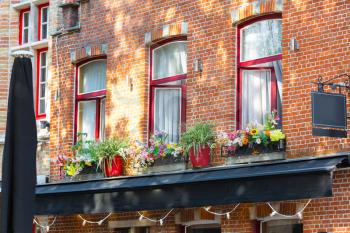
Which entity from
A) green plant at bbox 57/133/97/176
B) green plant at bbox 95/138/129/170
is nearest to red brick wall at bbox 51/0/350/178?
green plant at bbox 95/138/129/170

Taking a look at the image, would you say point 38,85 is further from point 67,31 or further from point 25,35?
point 67,31

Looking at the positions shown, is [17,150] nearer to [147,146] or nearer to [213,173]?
[213,173]

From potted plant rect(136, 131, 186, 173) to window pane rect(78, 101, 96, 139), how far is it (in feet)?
6.68

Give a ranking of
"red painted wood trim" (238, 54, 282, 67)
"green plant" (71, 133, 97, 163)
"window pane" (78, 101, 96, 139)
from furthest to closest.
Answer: "window pane" (78, 101, 96, 139), "green plant" (71, 133, 97, 163), "red painted wood trim" (238, 54, 282, 67)

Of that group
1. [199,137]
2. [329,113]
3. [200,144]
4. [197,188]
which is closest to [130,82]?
[199,137]

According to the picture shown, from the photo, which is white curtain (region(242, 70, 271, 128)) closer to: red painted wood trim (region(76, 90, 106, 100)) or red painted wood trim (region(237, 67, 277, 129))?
red painted wood trim (region(237, 67, 277, 129))

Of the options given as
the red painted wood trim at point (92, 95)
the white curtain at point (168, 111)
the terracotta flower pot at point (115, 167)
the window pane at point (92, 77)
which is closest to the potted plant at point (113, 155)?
the terracotta flower pot at point (115, 167)

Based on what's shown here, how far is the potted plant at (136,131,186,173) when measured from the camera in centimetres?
2027

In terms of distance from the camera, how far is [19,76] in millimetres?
15938

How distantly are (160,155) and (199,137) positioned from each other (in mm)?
1166

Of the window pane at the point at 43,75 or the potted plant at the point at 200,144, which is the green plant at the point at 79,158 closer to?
the window pane at the point at 43,75

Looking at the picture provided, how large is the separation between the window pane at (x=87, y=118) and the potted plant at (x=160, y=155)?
2.04 metres

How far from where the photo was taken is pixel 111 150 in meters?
21.4

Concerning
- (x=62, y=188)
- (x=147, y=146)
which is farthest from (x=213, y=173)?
(x=62, y=188)
